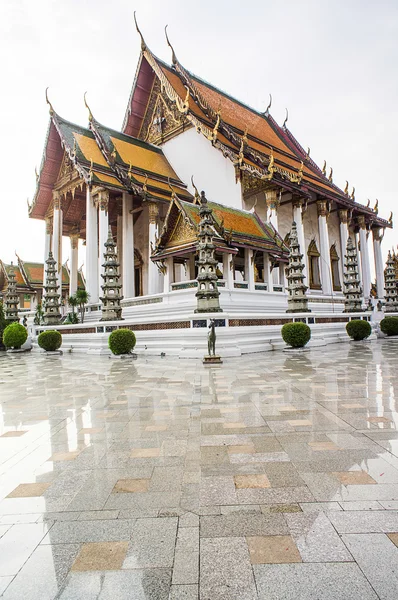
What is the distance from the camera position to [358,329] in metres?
15.2

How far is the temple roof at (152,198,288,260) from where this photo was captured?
1445cm

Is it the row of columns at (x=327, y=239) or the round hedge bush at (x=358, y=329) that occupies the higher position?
the row of columns at (x=327, y=239)

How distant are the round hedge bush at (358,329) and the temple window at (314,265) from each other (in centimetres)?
907

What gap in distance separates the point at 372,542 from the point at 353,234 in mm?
32500

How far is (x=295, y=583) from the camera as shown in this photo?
1431 millimetres

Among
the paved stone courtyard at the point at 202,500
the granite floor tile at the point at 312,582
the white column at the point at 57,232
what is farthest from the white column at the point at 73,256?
the granite floor tile at the point at 312,582

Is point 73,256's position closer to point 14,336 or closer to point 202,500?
point 14,336

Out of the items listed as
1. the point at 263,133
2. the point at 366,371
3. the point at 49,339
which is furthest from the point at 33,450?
the point at 263,133

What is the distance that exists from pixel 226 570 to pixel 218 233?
13415mm

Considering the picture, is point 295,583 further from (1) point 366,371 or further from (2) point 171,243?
(2) point 171,243

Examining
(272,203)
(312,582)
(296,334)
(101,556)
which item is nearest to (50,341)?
(296,334)

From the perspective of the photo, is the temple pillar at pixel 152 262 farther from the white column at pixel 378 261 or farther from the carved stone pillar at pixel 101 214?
the white column at pixel 378 261

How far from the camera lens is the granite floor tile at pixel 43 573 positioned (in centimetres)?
143

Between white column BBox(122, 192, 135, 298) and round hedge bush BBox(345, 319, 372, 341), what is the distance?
1061 centimetres
